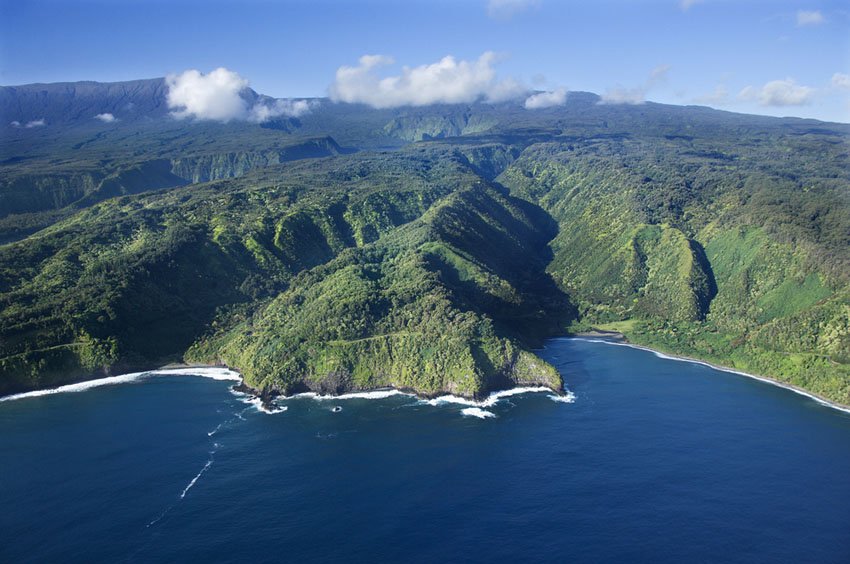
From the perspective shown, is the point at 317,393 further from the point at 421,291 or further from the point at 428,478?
the point at 428,478

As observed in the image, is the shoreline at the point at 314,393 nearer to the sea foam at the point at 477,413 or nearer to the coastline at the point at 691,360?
the sea foam at the point at 477,413

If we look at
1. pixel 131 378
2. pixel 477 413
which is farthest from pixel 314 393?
pixel 131 378

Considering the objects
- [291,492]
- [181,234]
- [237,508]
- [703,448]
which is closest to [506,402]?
[703,448]

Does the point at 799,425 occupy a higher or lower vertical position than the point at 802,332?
lower

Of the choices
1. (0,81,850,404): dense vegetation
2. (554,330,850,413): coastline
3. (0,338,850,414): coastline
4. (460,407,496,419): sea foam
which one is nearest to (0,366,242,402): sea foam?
(0,338,850,414): coastline

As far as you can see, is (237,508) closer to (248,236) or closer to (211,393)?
(211,393)

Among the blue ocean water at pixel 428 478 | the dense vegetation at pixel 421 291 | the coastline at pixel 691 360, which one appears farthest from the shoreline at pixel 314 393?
the coastline at pixel 691 360

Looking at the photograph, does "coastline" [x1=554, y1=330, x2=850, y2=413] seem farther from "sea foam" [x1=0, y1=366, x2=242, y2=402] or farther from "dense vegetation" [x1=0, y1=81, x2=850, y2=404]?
"sea foam" [x1=0, y1=366, x2=242, y2=402]

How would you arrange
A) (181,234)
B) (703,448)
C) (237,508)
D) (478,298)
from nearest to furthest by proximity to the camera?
1. (237,508)
2. (703,448)
3. (478,298)
4. (181,234)
